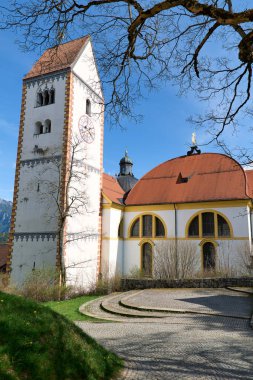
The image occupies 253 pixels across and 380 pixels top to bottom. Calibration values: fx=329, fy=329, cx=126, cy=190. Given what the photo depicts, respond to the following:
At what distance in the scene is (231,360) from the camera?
620 centimetres

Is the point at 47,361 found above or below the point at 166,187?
below

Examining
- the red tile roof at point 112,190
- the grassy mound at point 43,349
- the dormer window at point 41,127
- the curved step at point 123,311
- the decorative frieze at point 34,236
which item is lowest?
the curved step at point 123,311

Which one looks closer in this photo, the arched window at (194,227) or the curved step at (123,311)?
the curved step at (123,311)

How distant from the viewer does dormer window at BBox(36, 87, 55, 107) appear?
22094 mm

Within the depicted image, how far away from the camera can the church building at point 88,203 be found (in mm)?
19703

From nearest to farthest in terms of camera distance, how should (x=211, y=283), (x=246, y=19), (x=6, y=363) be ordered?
(x=6, y=363) < (x=246, y=19) < (x=211, y=283)

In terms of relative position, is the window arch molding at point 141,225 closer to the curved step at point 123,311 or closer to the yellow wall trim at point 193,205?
the yellow wall trim at point 193,205

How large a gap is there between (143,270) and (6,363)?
20.6m

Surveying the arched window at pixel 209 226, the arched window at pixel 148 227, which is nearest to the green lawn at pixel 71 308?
the arched window at pixel 148 227

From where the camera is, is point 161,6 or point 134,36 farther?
point 134,36

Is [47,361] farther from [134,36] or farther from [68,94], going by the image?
[68,94]

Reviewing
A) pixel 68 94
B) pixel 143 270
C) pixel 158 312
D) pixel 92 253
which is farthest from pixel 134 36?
pixel 143 270

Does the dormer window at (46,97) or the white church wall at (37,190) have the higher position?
the dormer window at (46,97)

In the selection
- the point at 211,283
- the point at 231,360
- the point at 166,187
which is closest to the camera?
the point at 231,360
